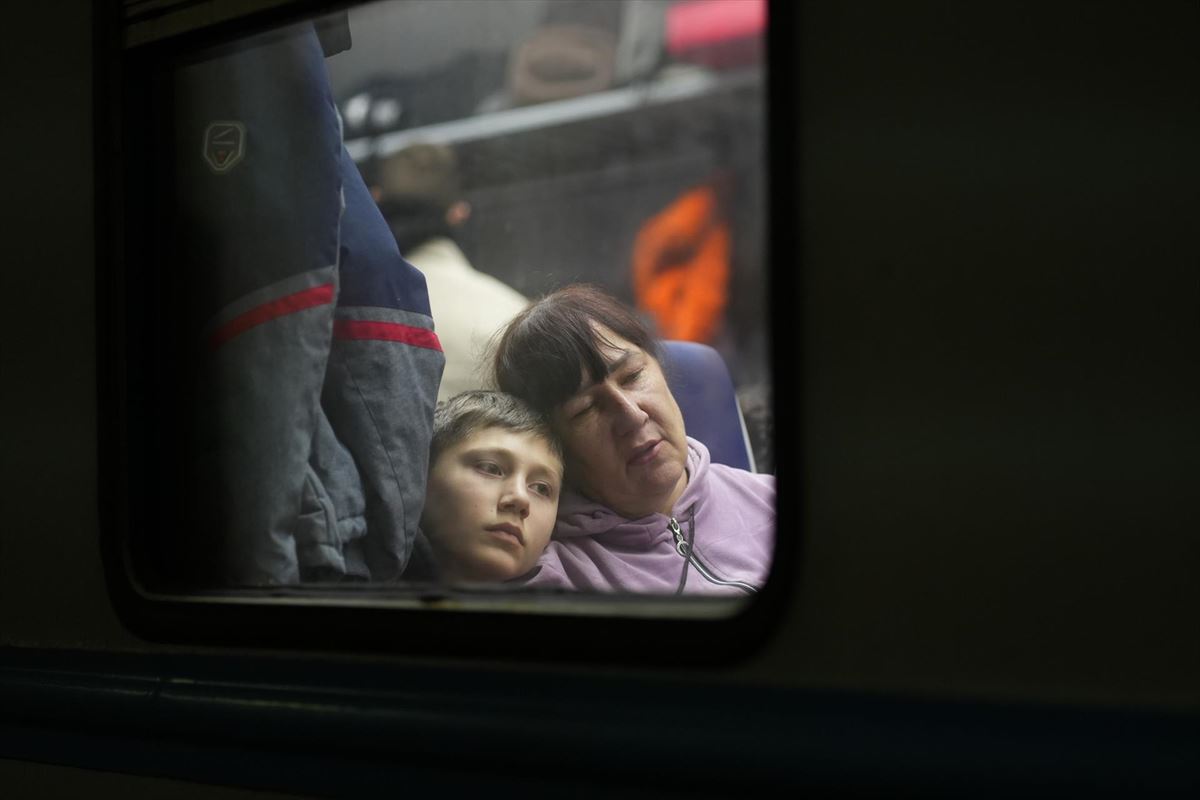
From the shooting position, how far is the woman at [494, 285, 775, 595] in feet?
6.58

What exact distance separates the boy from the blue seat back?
24 centimetres

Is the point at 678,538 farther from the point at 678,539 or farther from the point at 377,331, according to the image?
the point at 377,331

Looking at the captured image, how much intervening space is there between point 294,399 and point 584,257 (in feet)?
1.86

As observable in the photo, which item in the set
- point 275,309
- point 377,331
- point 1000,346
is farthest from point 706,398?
point 1000,346

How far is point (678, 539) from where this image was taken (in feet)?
6.66

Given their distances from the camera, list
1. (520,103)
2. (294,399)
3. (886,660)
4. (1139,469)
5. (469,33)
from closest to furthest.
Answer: (1139,469)
(886,660)
(294,399)
(469,33)
(520,103)

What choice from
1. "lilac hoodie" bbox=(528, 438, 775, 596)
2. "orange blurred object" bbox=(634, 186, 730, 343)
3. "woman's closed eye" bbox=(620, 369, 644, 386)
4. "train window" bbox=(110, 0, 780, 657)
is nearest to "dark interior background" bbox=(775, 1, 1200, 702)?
"train window" bbox=(110, 0, 780, 657)

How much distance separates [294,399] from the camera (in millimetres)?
1740

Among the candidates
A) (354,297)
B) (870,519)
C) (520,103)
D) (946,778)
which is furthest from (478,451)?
(946,778)

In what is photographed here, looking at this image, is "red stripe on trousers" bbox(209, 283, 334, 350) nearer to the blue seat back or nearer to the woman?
the woman

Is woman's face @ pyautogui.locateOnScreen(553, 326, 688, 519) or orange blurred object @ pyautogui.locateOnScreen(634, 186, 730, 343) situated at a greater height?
orange blurred object @ pyautogui.locateOnScreen(634, 186, 730, 343)

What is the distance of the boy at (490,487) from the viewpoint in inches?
76.2

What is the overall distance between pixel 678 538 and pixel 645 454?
151 mm

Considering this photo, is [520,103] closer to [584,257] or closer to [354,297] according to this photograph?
[584,257]
